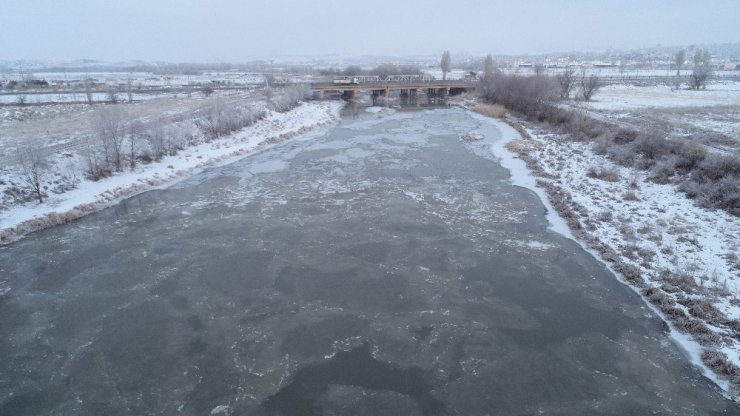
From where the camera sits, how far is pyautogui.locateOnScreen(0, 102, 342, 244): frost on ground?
50.9 feet

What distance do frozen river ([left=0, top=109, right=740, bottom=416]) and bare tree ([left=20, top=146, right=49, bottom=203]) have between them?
2819 mm

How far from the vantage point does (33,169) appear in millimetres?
Answer: 16984

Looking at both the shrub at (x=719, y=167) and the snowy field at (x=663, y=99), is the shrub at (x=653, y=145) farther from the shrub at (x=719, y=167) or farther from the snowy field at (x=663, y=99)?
the snowy field at (x=663, y=99)

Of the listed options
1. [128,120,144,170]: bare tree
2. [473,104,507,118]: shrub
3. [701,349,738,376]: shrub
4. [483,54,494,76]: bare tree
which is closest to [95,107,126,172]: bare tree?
[128,120,144,170]: bare tree

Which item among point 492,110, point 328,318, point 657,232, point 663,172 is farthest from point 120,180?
point 492,110

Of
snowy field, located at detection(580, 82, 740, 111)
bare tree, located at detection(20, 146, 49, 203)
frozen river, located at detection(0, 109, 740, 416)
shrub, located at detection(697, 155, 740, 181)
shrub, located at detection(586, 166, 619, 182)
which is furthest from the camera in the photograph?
snowy field, located at detection(580, 82, 740, 111)

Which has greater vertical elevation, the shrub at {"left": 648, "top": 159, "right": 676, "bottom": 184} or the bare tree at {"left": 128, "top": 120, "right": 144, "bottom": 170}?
the bare tree at {"left": 128, "top": 120, "right": 144, "bottom": 170}

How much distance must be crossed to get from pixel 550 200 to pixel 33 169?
1995cm

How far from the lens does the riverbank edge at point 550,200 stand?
8.43m

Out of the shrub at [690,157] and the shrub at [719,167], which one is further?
the shrub at [690,157]

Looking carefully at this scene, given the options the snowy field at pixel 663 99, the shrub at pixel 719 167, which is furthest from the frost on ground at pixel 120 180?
the snowy field at pixel 663 99

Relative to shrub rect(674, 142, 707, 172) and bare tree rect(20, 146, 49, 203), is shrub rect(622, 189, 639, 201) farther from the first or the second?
bare tree rect(20, 146, 49, 203)

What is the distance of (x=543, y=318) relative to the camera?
9.87 meters

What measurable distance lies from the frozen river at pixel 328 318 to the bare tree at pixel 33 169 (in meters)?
2.82
